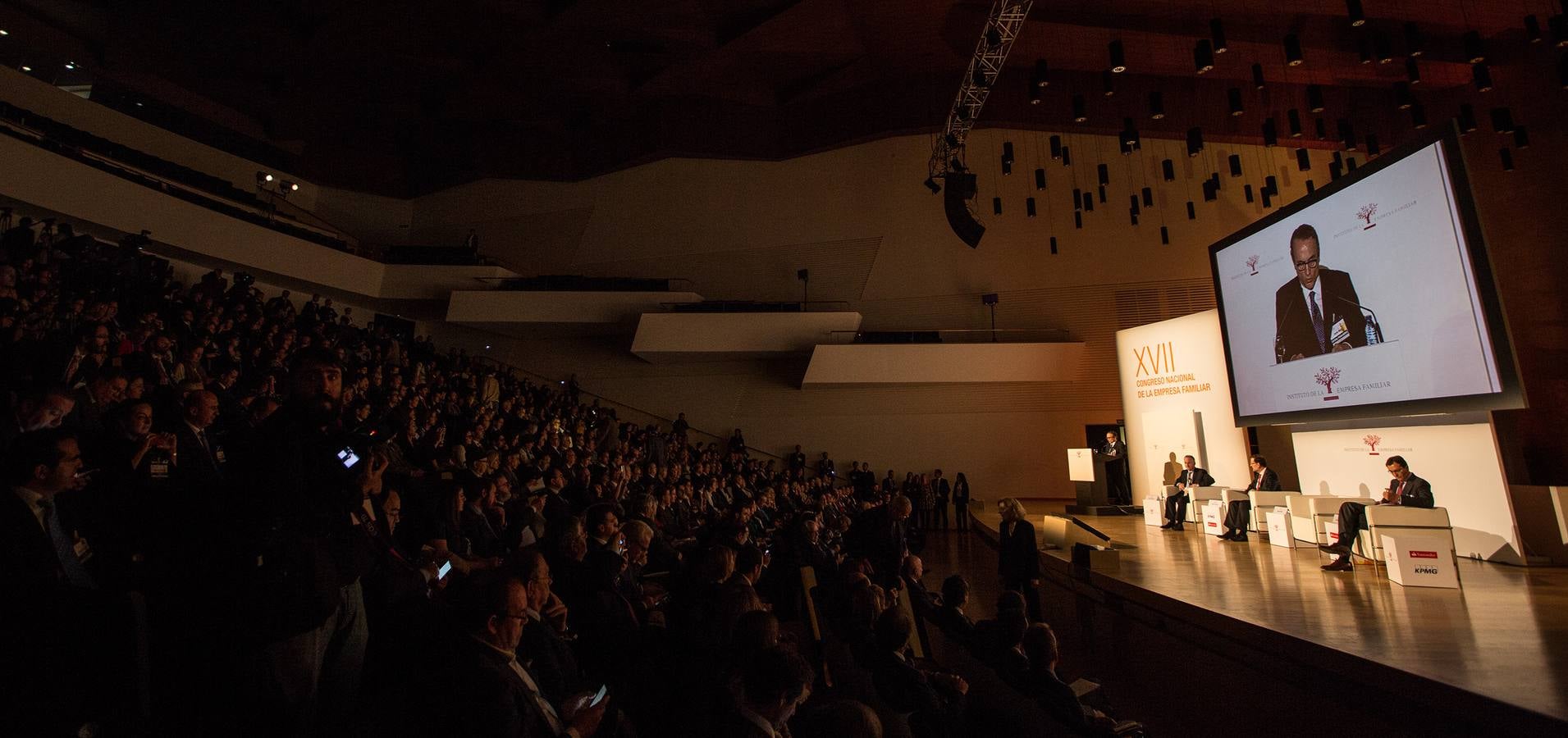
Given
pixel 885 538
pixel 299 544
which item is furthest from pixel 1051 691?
pixel 885 538

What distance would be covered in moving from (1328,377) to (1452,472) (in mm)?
1133

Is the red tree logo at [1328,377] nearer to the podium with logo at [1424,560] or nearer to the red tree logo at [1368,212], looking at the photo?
the red tree logo at [1368,212]

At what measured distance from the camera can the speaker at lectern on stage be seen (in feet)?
33.5

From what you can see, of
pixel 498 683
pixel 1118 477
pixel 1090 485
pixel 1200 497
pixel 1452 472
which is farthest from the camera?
pixel 1118 477

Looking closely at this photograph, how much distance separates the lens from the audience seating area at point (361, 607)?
1545 millimetres

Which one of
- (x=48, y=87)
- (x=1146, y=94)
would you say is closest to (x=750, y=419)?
(x=1146, y=94)

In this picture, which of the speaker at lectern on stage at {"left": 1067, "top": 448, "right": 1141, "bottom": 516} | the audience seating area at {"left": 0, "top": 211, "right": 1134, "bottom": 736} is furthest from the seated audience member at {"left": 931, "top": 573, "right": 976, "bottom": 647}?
the speaker at lectern on stage at {"left": 1067, "top": 448, "right": 1141, "bottom": 516}

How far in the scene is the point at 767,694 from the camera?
150 cm

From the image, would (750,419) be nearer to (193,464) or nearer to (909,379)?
(909,379)

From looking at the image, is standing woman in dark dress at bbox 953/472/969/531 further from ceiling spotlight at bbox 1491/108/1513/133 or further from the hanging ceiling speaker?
ceiling spotlight at bbox 1491/108/1513/133

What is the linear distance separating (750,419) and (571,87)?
7.23 m

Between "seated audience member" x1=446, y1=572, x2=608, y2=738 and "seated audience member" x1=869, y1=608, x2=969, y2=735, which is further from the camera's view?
"seated audience member" x1=869, y1=608, x2=969, y2=735

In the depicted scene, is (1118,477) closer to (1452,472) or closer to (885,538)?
(1452,472)

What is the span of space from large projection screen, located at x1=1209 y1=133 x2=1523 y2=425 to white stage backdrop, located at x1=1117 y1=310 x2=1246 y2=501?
47.9 inches
